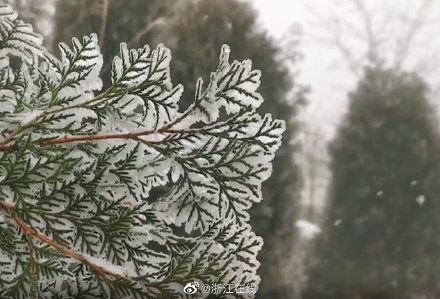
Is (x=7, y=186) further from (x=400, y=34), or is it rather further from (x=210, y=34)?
(x=400, y=34)

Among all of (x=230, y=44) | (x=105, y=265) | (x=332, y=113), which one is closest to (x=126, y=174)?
(x=105, y=265)

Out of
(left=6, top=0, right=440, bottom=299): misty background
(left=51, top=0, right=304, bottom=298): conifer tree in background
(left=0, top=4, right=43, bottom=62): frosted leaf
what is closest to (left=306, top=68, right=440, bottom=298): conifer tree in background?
(left=6, top=0, right=440, bottom=299): misty background

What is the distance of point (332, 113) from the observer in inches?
82.8

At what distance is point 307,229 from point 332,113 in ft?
1.32

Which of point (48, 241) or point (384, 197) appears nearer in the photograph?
point (48, 241)

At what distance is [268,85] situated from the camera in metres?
1.95

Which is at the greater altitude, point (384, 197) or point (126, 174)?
point (384, 197)

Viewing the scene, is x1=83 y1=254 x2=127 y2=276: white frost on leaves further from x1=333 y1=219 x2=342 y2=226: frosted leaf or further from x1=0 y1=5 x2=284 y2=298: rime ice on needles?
x1=333 y1=219 x2=342 y2=226: frosted leaf

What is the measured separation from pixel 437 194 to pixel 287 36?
2.39 feet

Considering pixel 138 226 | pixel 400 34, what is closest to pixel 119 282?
pixel 138 226

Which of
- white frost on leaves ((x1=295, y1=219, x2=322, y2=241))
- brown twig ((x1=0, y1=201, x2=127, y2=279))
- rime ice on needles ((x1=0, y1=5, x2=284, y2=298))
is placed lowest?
brown twig ((x1=0, y1=201, x2=127, y2=279))

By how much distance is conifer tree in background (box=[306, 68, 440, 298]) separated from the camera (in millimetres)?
2059

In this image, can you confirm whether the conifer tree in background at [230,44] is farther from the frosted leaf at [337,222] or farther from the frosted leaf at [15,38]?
the frosted leaf at [15,38]

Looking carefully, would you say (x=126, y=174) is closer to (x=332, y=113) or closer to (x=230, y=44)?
(x=230, y=44)
